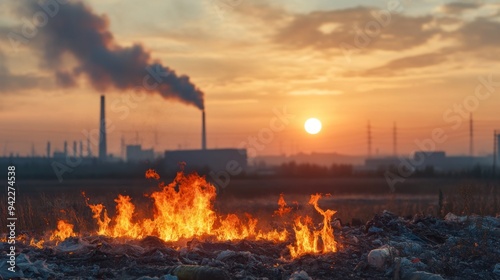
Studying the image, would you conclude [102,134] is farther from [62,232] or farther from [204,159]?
[62,232]

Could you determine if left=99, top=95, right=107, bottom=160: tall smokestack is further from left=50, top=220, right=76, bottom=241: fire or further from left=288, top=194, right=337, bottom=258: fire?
left=288, top=194, right=337, bottom=258: fire

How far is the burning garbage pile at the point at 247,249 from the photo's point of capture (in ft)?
38.7

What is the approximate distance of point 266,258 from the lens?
12906 mm

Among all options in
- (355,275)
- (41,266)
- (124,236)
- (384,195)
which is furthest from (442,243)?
(384,195)

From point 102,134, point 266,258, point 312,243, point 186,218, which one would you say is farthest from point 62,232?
point 102,134

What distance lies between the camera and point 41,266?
12.0 metres

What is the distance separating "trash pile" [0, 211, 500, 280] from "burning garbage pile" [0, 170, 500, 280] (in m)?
0.02

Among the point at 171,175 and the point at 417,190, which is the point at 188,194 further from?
the point at 171,175

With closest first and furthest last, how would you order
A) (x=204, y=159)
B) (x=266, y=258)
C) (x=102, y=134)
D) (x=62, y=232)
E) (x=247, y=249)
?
1. (x=266, y=258)
2. (x=247, y=249)
3. (x=62, y=232)
4. (x=204, y=159)
5. (x=102, y=134)

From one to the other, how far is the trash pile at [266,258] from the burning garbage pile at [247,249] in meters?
0.02

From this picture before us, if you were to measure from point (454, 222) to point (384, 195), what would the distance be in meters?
27.3

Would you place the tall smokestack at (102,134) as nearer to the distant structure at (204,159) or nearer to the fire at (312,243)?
the distant structure at (204,159)

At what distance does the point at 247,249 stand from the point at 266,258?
72cm

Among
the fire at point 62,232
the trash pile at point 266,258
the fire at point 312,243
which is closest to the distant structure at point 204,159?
the fire at point 62,232
